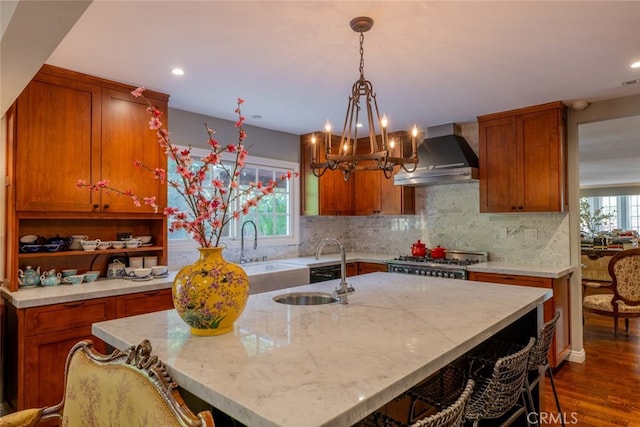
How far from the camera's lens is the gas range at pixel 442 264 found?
387 cm

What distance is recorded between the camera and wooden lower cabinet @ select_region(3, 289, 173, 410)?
2.42 meters

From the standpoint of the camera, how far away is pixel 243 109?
147 inches

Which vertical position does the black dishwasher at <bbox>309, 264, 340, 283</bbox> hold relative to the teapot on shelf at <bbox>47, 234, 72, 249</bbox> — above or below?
below

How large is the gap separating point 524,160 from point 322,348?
11.0ft

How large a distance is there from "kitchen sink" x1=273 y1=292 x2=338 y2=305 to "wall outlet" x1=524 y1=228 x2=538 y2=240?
2.75m

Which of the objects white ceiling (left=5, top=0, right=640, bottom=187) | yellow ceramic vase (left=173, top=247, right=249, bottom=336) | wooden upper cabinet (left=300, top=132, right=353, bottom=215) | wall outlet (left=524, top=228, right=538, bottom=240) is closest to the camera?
yellow ceramic vase (left=173, top=247, right=249, bottom=336)

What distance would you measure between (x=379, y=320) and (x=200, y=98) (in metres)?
2.61

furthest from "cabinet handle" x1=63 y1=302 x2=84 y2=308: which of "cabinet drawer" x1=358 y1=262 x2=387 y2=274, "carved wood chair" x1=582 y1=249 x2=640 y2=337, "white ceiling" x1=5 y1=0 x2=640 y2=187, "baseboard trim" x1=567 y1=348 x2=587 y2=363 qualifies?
"carved wood chair" x1=582 y1=249 x2=640 y2=337

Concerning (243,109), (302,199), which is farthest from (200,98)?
(302,199)

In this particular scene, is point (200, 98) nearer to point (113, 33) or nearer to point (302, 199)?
point (113, 33)

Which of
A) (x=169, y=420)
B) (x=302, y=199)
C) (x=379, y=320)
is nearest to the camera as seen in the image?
(x=169, y=420)

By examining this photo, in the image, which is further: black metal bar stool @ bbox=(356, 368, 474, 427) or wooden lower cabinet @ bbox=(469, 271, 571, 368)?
wooden lower cabinet @ bbox=(469, 271, 571, 368)

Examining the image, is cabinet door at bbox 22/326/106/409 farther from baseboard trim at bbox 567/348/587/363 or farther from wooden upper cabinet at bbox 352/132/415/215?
baseboard trim at bbox 567/348/587/363

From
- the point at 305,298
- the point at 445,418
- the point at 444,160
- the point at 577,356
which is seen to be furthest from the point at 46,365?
the point at 577,356
